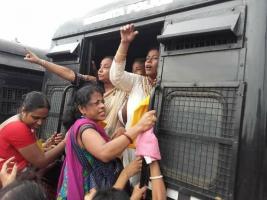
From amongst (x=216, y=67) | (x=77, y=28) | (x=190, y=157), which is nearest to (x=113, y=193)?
(x=190, y=157)

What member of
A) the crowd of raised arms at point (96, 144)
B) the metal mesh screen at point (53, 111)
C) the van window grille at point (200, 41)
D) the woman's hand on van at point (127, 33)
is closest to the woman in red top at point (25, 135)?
the crowd of raised arms at point (96, 144)

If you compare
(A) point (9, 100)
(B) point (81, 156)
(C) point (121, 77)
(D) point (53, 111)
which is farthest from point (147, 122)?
(A) point (9, 100)

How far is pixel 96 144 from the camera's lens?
6.46 ft

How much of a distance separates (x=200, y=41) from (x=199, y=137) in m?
0.54

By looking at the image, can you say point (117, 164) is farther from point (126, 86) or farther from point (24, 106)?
point (24, 106)

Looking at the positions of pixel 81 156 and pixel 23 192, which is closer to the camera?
pixel 23 192

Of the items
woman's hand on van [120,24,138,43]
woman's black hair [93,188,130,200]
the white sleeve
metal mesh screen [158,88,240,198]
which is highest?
woman's hand on van [120,24,138,43]

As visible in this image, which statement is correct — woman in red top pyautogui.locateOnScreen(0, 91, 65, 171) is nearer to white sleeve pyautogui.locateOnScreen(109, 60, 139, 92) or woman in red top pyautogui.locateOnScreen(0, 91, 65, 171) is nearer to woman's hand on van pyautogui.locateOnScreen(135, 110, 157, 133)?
white sleeve pyautogui.locateOnScreen(109, 60, 139, 92)

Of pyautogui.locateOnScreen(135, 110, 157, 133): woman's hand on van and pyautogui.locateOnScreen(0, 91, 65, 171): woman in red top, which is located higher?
pyautogui.locateOnScreen(135, 110, 157, 133): woman's hand on van

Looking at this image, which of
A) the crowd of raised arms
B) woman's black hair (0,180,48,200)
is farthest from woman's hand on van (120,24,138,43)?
woman's black hair (0,180,48,200)

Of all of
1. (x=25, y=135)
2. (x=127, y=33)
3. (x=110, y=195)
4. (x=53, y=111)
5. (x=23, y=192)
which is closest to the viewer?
(x=23, y=192)

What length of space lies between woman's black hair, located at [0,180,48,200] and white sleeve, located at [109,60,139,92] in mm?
1205

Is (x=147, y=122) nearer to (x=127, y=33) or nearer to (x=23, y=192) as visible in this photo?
(x=127, y=33)

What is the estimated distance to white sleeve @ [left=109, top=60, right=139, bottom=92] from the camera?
7.82ft
